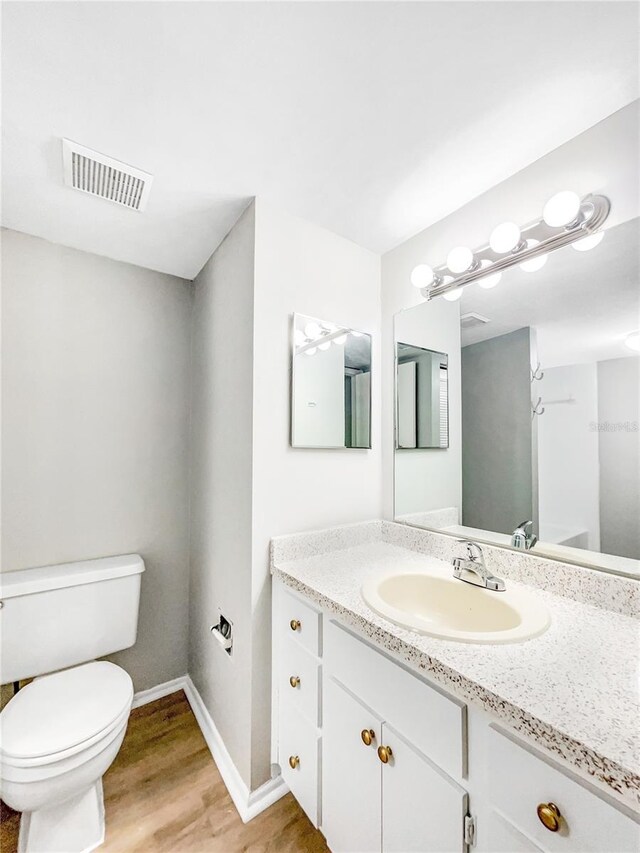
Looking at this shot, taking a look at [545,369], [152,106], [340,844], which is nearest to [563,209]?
[545,369]

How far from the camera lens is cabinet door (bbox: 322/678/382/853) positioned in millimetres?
923

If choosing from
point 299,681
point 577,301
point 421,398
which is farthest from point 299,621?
point 577,301

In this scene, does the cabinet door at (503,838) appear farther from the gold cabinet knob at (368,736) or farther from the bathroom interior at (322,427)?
the gold cabinet knob at (368,736)

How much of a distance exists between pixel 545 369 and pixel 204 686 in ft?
6.71

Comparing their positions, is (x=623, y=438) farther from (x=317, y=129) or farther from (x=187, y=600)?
(x=187, y=600)

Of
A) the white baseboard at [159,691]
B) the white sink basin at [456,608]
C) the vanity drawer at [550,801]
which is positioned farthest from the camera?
the white baseboard at [159,691]

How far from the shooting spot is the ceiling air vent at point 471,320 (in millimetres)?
1359

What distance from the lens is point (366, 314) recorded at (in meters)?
1.71

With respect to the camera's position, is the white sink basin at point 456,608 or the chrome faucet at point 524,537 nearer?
the white sink basin at point 456,608

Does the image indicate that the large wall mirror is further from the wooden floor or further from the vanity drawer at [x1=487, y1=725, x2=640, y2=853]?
the wooden floor

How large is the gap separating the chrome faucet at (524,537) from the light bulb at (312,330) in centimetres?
105

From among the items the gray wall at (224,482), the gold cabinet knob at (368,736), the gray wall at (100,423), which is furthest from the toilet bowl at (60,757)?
the gold cabinet knob at (368,736)

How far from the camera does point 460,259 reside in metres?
1.33

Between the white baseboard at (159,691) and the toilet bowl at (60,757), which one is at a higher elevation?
the toilet bowl at (60,757)
